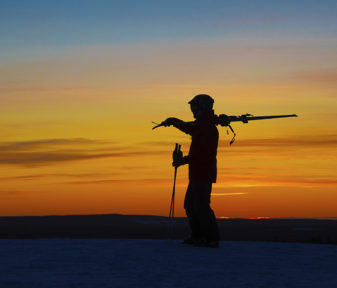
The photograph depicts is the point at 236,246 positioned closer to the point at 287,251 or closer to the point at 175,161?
the point at 287,251

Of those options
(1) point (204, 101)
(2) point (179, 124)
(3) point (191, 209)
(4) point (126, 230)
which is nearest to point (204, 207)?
(3) point (191, 209)

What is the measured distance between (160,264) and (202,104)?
3052 mm

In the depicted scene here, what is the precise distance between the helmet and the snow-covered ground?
92.8 inches

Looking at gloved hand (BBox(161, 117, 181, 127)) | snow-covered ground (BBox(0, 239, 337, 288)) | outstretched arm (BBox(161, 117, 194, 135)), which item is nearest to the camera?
snow-covered ground (BBox(0, 239, 337, 288))

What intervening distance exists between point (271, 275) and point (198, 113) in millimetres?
3451

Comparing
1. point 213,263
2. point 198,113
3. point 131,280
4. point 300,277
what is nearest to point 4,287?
point 131,280

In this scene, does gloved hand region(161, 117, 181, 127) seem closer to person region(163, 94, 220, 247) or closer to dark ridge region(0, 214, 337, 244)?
person region(163, 94, 220, 247)

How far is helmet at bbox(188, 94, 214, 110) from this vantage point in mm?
11227

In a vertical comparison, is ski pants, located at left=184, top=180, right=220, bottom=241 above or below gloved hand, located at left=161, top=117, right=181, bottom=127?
below

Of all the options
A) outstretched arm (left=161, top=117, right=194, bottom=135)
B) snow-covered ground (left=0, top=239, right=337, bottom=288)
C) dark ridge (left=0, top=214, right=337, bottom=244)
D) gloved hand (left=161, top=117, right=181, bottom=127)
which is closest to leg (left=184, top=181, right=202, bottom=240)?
snow-covered ground (left=0, top=239, right=337, bottom=288)

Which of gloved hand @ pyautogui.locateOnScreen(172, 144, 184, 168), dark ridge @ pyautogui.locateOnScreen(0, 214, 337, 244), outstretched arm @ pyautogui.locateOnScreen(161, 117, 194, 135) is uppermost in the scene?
outstretched arm @ pyautogui.locateOnScreen(161, 117, 194, 135)

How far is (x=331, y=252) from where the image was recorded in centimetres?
1146

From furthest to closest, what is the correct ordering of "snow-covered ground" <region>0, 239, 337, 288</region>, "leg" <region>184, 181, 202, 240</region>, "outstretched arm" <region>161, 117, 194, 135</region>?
"outstretched arm" <region>161, 117, 194, 135</region> → "leg" <region>184, 181, 202, 240</region> → "snow-covered ground" <region>0, 239, 337, 288</region>

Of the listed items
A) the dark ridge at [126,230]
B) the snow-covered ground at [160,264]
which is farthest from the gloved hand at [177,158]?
the dark ridge at [126,230]
